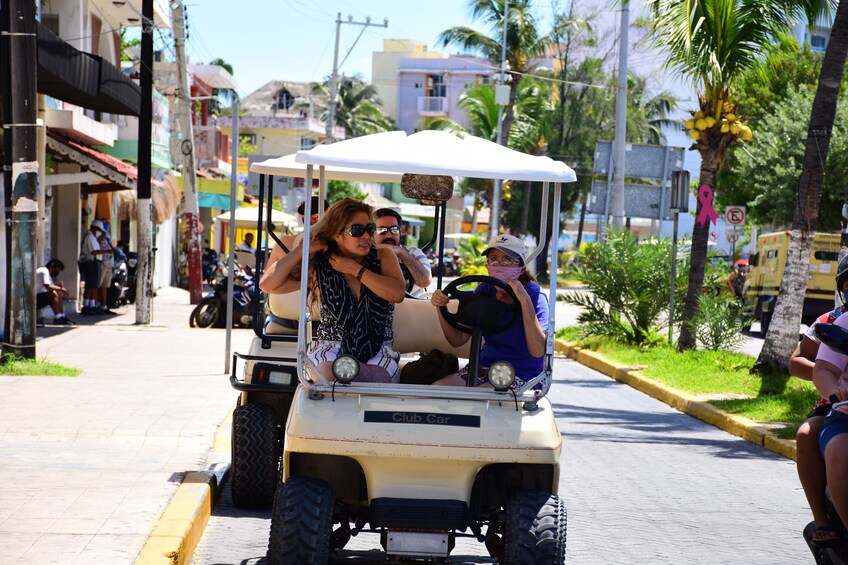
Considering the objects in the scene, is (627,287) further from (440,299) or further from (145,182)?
(440,299)

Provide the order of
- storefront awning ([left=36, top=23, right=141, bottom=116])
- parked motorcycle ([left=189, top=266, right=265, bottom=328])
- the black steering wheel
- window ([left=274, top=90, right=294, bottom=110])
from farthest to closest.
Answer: window ([left=274, top=90, right=294, bottom=110]), parked motorcycle ([left=189, top=266, right=265, bottom=328]), storefront awning ([left=36, top=23, right=141, bottom=116]), the black steering wheel

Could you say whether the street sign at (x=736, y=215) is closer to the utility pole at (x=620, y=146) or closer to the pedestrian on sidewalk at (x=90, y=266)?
the utility pole at (x=620, y=146)

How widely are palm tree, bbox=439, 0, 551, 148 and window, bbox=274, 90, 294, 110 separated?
155 ft

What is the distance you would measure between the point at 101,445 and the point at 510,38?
44.0 m

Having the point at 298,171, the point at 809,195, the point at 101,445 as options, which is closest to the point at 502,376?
the point at 298,171

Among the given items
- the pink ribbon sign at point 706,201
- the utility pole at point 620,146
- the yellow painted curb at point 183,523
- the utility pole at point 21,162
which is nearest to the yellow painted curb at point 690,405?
the pink ribbon sign at point 706,201

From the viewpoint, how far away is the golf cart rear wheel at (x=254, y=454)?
7.78m

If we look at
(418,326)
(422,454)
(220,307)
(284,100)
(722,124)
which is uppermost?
(284,100)

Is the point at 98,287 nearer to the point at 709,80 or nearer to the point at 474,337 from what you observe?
the point at 709,80

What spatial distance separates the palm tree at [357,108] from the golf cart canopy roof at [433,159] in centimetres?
Answer: 8148

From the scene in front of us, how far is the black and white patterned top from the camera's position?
6414mm

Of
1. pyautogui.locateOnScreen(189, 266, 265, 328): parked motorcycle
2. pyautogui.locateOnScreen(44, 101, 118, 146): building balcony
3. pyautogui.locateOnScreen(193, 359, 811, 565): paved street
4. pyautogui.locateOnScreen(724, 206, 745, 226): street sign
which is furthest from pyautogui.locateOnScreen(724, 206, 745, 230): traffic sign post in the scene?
pyautogui.locateOnScreen(193, 359, 811, 565): paved street

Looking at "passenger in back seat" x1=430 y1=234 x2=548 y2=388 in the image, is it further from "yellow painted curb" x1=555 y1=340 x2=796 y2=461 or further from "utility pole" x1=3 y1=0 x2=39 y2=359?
"utility pole" x1=3 y1=0 x2=39 y2=359

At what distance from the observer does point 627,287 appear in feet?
70.5
